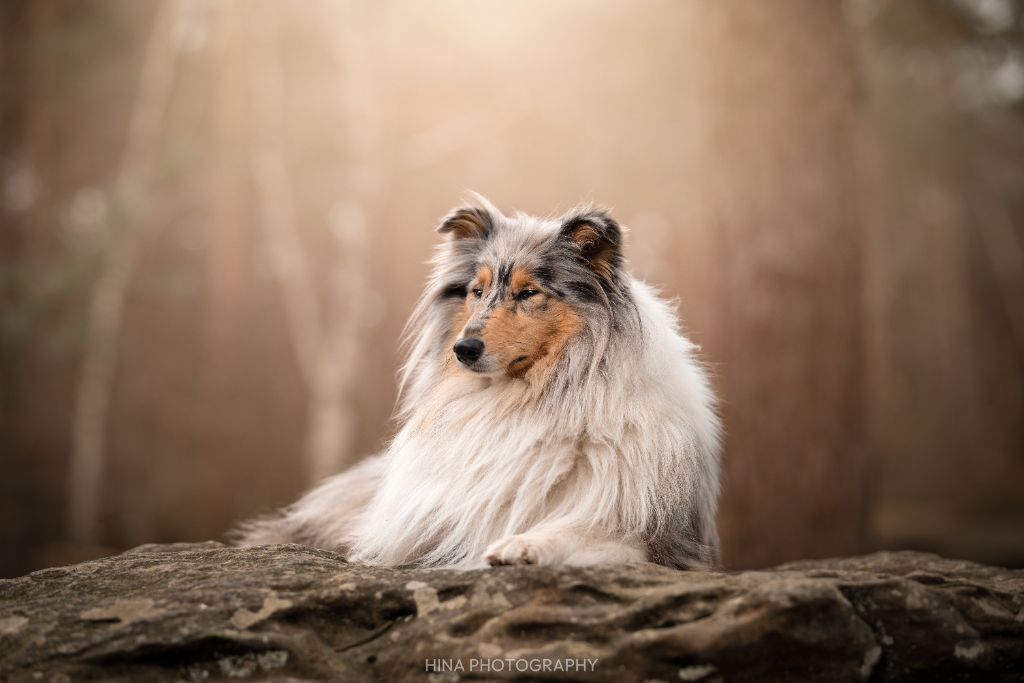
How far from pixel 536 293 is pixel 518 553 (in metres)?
1.32

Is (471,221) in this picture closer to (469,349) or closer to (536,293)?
(536,293)

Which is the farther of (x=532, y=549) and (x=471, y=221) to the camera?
(x=471, y=221)

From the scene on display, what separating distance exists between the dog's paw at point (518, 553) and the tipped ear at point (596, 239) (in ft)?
4.63

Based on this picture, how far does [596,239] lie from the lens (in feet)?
15.6

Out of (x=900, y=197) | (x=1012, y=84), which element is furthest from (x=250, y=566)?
(x=900, y=197)

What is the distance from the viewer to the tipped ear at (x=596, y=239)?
4.73 meters

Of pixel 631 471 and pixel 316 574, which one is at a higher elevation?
pixel 631 471

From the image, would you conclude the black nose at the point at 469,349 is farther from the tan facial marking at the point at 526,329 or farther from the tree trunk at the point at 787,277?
the tree trunk at the point at 787,277

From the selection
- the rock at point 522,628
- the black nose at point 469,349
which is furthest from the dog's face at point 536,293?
the rock at point 522,628

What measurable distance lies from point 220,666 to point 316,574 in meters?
0.65

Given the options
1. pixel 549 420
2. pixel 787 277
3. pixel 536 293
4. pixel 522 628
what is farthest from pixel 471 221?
pixel 787 277

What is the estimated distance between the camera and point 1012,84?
20.3m

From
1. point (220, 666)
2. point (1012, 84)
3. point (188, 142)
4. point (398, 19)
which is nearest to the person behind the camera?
point (220, 666)

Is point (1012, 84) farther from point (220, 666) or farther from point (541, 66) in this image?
point (220, 666)
